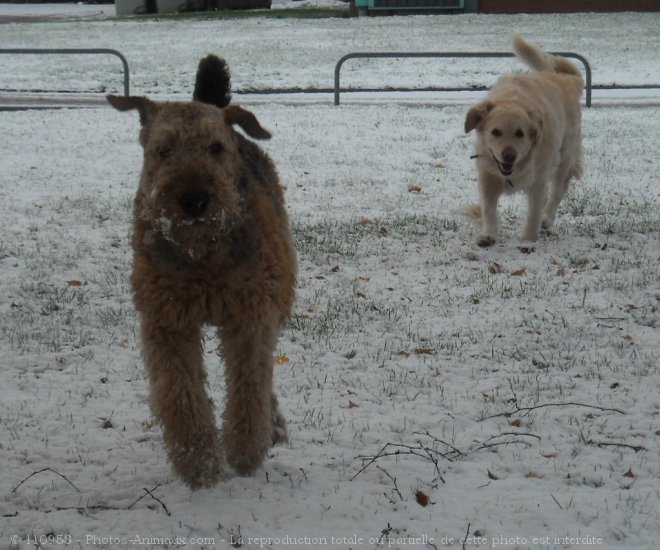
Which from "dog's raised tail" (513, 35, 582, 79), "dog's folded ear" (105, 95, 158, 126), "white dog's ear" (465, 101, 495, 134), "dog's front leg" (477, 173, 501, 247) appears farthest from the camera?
"dog's raised tail" (513, 35, 582, 79)

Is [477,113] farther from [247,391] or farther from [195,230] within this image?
[195,230]

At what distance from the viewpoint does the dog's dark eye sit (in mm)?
3615

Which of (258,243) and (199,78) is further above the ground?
(199,78)

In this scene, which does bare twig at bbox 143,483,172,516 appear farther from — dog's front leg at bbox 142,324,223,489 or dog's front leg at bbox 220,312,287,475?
dog's front leg at bbox 220,312,287,475

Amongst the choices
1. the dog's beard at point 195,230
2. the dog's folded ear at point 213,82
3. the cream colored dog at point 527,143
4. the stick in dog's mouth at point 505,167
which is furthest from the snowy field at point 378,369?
the dog's folded ear at point 213,82

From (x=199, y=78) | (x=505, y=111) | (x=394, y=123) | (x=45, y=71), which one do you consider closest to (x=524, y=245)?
(x=505, y=111)

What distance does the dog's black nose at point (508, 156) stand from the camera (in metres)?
7.61

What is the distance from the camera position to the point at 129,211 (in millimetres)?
9055

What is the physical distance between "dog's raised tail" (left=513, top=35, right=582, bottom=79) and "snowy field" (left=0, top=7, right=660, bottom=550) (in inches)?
54.0

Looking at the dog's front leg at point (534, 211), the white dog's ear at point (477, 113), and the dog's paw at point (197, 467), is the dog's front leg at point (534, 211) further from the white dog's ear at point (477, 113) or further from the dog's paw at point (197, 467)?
the dog's paw at point (197, 467)

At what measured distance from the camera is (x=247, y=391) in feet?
12.9

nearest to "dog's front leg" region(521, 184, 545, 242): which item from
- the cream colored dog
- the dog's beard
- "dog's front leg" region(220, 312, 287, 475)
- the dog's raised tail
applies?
the cream colored dog

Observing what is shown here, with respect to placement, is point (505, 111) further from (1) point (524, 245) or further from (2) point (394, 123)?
(2) point (394, 123)

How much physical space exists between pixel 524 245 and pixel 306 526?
491 cm
